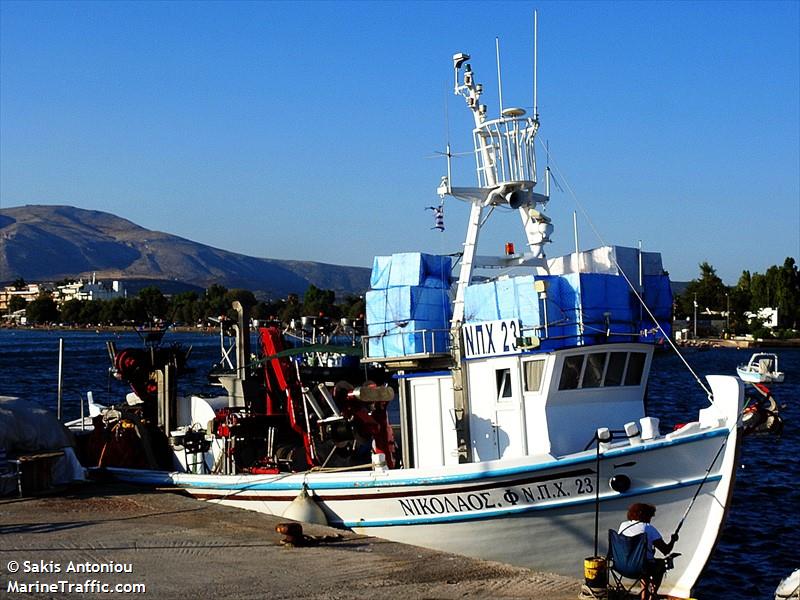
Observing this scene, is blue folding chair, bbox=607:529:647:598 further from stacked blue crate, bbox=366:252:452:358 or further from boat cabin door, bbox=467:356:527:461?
stacked blue crate, bbox=366:252:452:358

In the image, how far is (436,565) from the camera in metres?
14.7

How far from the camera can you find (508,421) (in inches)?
743

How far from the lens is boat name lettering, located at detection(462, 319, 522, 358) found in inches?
722

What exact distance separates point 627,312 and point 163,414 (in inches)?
484

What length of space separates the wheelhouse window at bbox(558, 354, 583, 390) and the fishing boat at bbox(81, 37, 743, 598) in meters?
0.03

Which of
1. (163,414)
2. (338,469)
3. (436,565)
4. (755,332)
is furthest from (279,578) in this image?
(755,332)

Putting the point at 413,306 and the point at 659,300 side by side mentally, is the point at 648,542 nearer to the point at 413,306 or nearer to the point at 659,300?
the point at 659,300

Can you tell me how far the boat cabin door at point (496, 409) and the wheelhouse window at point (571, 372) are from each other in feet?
2.52

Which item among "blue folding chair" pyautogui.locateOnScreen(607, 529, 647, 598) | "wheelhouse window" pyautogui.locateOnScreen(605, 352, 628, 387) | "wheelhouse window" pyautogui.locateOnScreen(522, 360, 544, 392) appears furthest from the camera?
"wheelhouse window" pyautogui.locateOnScreen(605, 352, 628, 387)

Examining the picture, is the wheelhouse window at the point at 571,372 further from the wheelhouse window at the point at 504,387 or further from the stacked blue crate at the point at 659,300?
the stacked blue crate at the point at 659,300

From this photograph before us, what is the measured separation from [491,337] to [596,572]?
654 cm

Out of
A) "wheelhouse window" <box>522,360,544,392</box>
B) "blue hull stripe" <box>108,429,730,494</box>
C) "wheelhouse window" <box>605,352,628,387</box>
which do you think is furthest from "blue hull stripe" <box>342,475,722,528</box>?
"wheelhouse window" <box>605,352,628,387</box>

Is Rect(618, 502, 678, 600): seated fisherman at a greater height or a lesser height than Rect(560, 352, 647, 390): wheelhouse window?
lesser

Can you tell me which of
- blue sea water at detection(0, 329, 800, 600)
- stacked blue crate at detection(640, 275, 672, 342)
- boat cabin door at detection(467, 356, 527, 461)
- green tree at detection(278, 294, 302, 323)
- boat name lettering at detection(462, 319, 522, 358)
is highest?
green tree at detection(278, 294, 302, 323)
